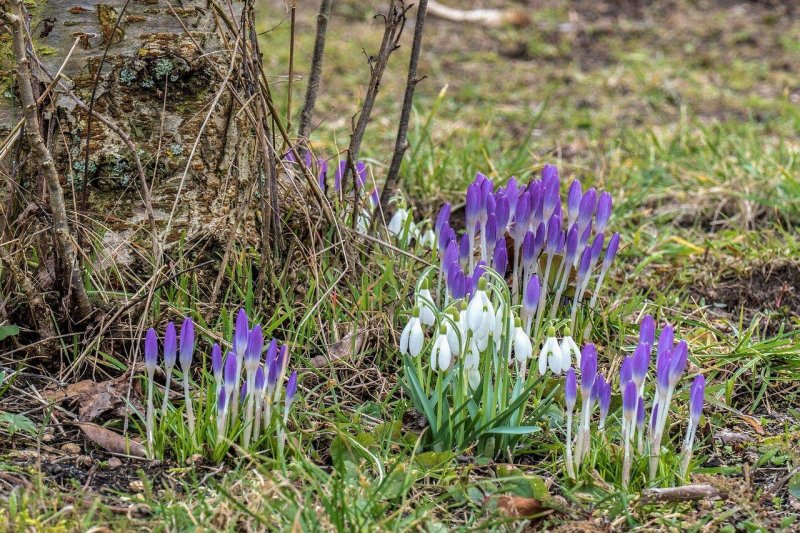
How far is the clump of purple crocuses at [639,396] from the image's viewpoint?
8.43ft

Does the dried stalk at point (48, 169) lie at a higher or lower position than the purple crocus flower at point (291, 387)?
higher

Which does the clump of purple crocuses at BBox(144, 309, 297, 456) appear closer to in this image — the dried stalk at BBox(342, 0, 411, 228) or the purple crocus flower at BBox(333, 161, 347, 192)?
the dried stalk at BBox(342, 0, 411, 228)

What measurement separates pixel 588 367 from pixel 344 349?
3.10ft

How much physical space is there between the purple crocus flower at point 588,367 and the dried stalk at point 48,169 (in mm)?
1518

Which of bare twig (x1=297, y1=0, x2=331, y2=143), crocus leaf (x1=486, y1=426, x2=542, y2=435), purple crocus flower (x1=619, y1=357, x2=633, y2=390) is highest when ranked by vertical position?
bare twig (x1=297, y1=0, x2=331, y2=143)

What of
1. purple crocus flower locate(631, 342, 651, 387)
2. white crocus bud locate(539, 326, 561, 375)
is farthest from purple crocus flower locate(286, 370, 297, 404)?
purple crocus flower locate(631, 342, 651, 387)

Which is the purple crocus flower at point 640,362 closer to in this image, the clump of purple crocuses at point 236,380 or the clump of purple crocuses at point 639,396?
the clump of purple crocuses at point 639,396

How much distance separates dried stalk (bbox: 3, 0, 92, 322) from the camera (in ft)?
9.01

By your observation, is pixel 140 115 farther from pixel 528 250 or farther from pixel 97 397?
pixel 528 250

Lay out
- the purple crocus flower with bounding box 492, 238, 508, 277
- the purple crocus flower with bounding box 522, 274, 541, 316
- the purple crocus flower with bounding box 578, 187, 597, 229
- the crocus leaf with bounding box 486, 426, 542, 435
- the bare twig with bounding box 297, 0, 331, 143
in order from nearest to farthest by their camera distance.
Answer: the crocus leaf with bounding box 486, 426, 542, 435, the purple crocus flower with bounding box 522, 274, 541, 316, the purple crocus flower with bounding box 492, 238, 508, 277, the purple crocus flower with bounding box 578, 187, 597, 229, the bare twig with bounding box 297, 0, 331, 143

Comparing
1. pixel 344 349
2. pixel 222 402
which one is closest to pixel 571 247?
pixel 344 349

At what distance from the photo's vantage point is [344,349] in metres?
3.24

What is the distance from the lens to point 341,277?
3.33 meters

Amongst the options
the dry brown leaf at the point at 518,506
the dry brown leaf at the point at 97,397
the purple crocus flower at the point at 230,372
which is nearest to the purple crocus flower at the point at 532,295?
the dry brown leaf at the point at 518,506
